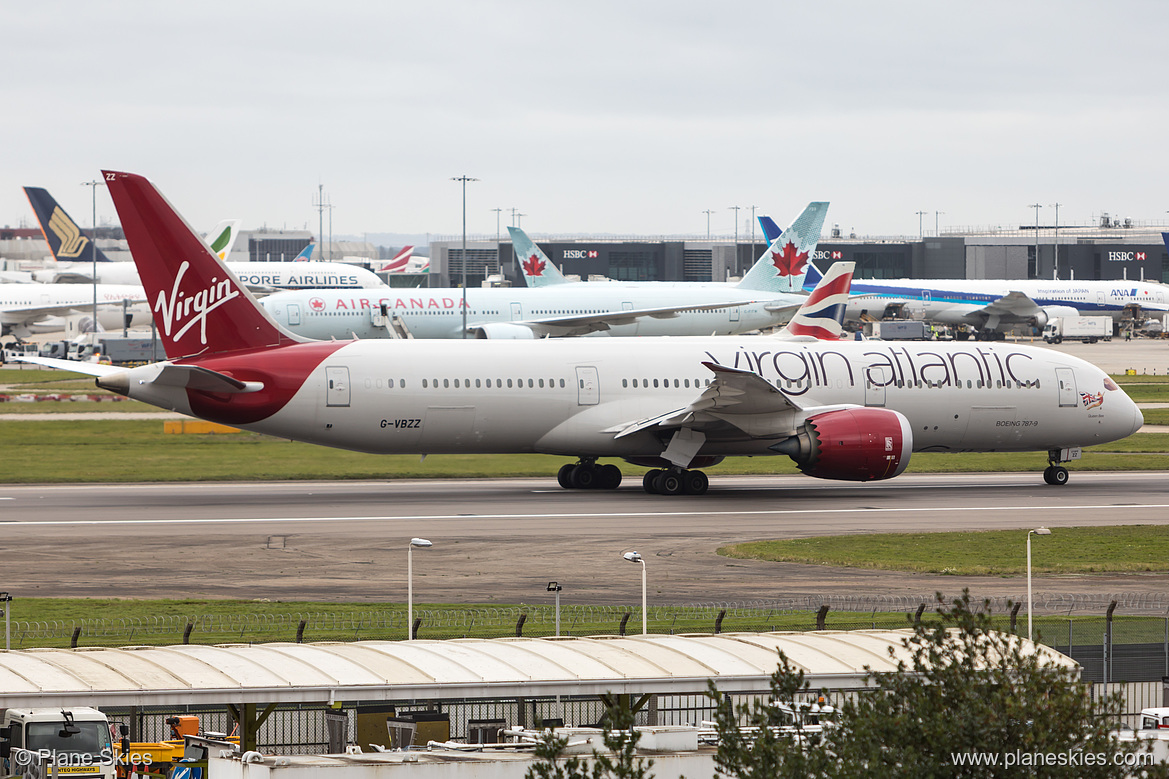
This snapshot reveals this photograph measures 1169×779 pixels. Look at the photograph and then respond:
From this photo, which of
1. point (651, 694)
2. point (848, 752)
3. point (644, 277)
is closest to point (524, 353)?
point (651, 694)

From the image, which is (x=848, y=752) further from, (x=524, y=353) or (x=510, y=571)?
(x=524, y=353)

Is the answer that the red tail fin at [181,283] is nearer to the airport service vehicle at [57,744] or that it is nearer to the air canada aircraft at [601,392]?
the air canada aircraft at [601,392]

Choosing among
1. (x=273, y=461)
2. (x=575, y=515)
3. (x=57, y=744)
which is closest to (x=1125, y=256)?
(x=273, y=461)

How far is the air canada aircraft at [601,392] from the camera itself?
123ft

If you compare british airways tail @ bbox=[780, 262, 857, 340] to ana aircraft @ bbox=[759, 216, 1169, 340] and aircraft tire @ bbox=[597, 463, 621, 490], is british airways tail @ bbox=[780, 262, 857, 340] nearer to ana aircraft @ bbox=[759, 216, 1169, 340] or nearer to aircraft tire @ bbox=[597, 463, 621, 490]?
aircraft tire @ bbox=[597, 463, 621, 490]

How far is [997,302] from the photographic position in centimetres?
12419

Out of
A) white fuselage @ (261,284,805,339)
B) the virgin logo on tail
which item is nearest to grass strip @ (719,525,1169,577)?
the virgin logo on tail

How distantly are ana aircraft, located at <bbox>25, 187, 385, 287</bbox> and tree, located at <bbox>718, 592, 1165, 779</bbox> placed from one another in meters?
106

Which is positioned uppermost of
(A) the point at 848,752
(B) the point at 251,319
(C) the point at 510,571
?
(B) the point at 251,319

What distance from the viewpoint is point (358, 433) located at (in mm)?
38719

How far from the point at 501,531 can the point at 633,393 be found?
7.82 m

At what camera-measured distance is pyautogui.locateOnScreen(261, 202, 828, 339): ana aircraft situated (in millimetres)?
78188

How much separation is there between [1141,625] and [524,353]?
2121 cm

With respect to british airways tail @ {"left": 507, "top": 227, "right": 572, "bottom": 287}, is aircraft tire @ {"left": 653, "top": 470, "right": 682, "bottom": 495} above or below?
below
